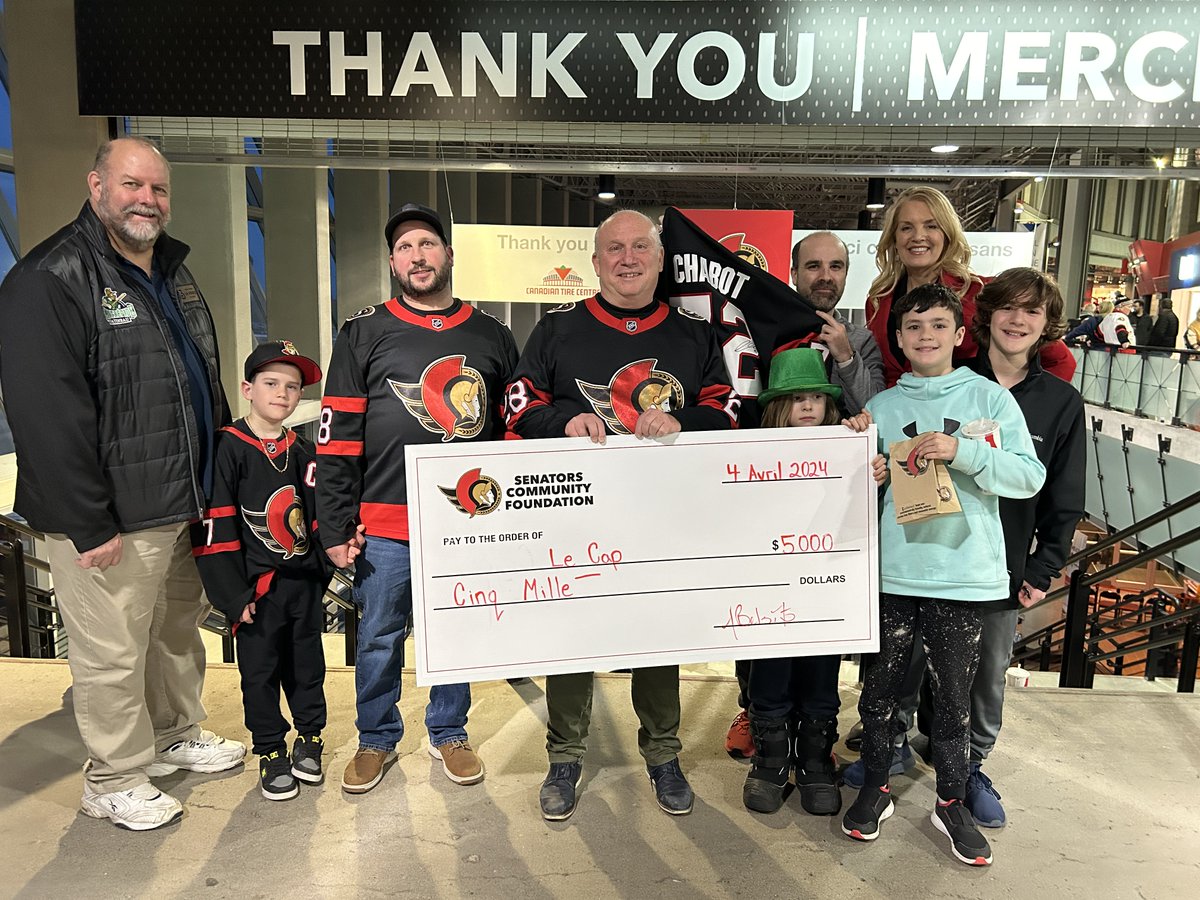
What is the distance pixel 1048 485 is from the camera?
7.63 feet

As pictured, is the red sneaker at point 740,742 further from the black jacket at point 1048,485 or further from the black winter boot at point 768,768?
the black jacket at point 1048,485

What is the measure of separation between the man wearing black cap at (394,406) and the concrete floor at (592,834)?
11.4 inches

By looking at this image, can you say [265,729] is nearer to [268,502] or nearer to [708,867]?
[268,502]

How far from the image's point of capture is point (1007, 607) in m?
2.35

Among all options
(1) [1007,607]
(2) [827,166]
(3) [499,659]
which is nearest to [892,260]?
(1) [1007,607]

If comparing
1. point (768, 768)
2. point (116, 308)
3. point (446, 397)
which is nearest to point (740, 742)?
point (768, 768)

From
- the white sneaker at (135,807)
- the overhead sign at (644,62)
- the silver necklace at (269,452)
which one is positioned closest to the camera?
the white sneaker at (135,807)

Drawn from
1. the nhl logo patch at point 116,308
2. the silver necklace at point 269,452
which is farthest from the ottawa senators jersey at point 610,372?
the nhl logo patch at point 116,308

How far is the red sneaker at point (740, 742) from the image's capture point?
9.12 feet

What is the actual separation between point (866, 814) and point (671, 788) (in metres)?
0.57

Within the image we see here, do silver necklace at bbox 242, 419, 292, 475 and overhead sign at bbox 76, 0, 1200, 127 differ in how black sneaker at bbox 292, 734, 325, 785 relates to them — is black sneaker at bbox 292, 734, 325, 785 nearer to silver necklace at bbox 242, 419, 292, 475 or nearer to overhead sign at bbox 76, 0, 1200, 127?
silver necklace at bbox 242, 419, 292, 475

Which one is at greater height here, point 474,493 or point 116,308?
point 116,308

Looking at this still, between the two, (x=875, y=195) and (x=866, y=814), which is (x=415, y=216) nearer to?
(x=866, y=814)

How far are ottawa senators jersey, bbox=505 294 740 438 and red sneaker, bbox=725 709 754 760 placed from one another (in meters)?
1.13
